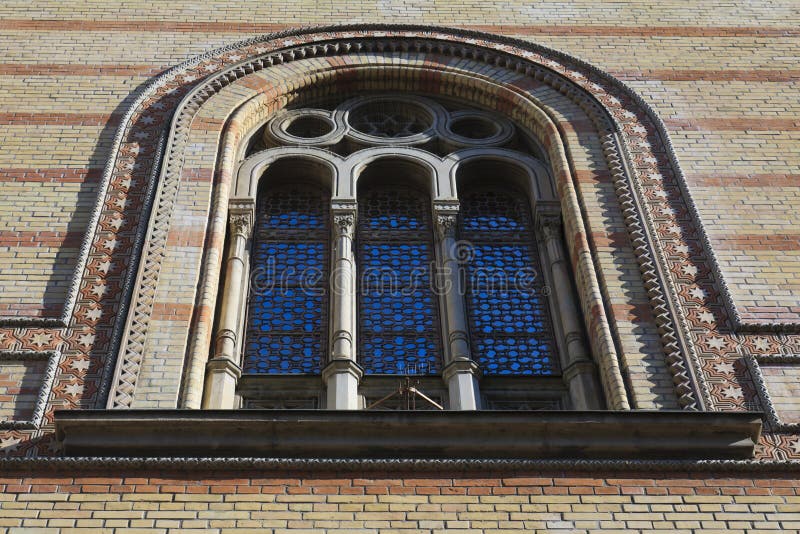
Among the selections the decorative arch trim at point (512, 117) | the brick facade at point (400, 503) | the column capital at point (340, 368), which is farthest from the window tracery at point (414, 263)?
the brick facade at point (400, 503)

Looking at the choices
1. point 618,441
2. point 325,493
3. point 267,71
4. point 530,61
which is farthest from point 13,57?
point 618,441

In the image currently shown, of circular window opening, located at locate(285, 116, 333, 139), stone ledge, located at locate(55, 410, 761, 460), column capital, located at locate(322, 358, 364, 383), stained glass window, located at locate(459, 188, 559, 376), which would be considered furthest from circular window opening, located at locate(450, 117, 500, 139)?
stone ledge, located at locate(55, 410, 761, 460)

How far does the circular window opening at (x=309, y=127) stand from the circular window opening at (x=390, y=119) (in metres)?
0.26

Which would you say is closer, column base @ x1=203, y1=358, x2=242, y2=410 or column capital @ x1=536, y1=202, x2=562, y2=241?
column base @ x1=203, y1=358, x2=242, y2=410

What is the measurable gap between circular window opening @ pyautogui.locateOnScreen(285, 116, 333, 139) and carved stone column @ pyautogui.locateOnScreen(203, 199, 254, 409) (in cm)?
145

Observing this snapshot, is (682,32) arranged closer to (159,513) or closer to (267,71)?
(267,71)

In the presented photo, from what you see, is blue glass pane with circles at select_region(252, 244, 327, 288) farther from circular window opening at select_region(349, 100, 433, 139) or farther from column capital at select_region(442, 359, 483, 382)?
circular window opening at select_region(349, 100, 433, 139)

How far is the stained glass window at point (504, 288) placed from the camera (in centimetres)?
820

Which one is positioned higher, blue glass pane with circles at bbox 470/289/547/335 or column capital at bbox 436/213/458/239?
column capital at bbox 436/213/458/239

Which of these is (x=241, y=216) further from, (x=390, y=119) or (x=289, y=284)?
(x=390, y=119)

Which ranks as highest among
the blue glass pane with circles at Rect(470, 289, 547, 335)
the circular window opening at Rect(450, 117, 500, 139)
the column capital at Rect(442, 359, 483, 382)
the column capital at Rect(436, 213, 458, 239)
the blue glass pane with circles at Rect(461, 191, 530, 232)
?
the circular window opening at Rect(450, 117, 500, 139)

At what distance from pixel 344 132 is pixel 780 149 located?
146 inches

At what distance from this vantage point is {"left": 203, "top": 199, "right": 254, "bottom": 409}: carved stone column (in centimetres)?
751

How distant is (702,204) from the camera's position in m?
8.74
